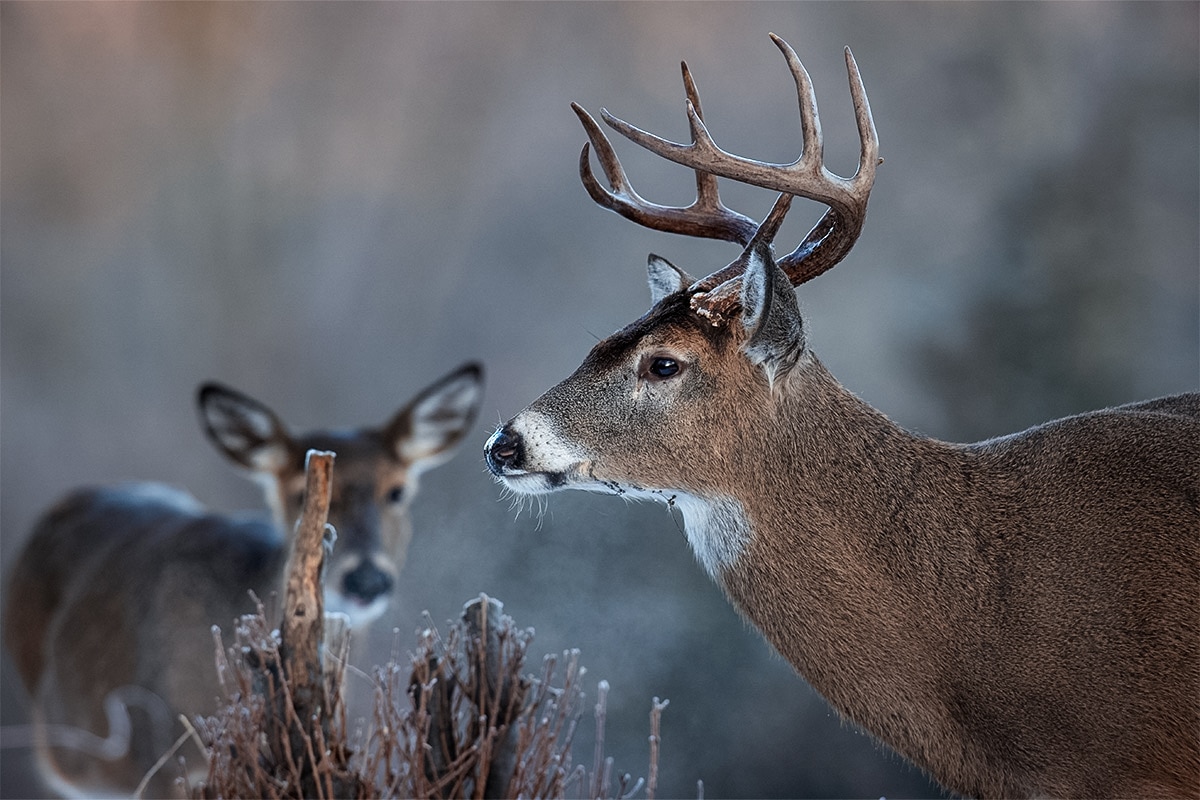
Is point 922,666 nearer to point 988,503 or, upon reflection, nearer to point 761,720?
point 988,503

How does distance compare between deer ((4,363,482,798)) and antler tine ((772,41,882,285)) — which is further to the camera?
deer ((4,363,482,798))

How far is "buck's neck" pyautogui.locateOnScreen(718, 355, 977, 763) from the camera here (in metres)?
1.73

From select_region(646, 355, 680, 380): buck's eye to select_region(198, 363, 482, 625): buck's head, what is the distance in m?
1.41

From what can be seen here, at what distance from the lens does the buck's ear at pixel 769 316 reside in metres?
1.70

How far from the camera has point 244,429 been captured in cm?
326

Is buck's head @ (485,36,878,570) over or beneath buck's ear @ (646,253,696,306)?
beneath

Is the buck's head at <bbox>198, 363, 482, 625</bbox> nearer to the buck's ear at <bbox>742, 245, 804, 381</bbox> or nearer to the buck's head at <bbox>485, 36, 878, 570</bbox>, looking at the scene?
the buck's head at <bbox>485, 36, 878, 570</bbox>

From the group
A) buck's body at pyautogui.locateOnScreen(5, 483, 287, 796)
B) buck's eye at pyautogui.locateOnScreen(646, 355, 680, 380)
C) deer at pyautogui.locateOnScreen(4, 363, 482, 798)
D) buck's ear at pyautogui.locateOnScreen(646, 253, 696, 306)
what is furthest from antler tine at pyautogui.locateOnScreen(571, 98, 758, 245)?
buck's body at pyautogui.locateOnScreen(5, 483, 287, 796)

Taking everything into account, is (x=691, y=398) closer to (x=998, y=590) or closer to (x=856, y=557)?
(x=856, y=557)

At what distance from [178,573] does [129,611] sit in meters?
0.20

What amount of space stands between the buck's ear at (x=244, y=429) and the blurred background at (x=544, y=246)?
3.72 feet

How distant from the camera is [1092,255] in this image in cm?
405

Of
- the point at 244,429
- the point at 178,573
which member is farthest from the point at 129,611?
the point at 244,429

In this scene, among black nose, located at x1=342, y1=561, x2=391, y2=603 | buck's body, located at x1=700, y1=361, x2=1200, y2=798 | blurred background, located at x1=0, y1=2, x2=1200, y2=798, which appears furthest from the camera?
blurred background, located at x1=0, y1=2, x2=1200, y2=798
